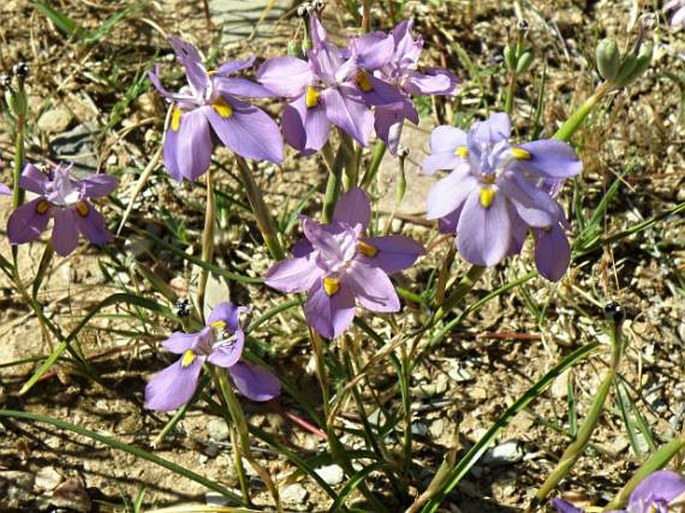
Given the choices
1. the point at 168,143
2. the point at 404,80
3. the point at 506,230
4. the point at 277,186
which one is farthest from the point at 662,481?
the point at 277,186

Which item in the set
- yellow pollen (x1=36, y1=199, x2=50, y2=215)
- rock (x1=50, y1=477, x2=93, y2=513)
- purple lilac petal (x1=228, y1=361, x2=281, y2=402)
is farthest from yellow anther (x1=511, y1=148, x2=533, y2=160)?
rock (x1=50, y1=477, x2=93, y2=513)

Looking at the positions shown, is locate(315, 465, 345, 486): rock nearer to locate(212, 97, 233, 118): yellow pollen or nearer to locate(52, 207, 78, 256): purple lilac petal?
locate(52, 207, 78, 256): purple lilac petal

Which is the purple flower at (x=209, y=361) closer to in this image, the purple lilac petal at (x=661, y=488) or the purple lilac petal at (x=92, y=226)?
the purple lilac petal at (x=92, y=226)

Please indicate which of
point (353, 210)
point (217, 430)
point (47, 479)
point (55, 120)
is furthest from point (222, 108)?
point (55, 120)

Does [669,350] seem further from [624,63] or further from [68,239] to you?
[68,239]

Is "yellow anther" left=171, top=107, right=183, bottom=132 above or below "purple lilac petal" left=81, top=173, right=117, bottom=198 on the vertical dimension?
above

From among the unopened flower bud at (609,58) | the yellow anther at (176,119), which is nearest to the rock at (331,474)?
the yellow anther at (176,119)

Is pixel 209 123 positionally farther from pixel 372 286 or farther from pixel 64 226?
pixel 64 226
